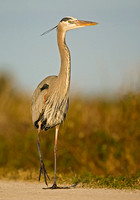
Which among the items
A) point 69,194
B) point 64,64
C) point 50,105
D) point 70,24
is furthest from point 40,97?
point 69,194

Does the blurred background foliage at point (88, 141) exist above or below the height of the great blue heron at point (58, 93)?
below

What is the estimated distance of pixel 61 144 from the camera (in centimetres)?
1052

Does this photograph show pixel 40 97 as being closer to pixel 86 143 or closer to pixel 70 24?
pixel 70 24

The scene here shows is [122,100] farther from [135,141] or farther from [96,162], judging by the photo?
[96,162]

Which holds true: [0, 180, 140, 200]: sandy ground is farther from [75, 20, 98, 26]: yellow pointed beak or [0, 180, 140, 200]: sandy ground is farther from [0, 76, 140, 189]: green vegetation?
[75, 20, 98, 26]: yellow pointed beak

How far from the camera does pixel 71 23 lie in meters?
7.71

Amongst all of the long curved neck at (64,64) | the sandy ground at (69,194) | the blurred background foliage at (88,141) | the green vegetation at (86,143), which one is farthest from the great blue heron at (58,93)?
the blurred background foliage at (88,141)

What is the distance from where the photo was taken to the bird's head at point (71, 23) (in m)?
7.66

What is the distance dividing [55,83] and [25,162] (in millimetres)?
3834

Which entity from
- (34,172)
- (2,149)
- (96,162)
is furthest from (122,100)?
(2,149)

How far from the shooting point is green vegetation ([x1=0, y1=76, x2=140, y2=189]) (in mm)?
9961

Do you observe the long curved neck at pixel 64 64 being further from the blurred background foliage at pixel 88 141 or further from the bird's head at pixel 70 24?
the blurred background foliage at pixel 88 141

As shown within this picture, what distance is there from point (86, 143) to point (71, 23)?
12.8 ft

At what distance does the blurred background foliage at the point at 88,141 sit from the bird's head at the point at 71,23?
9.16 feet
